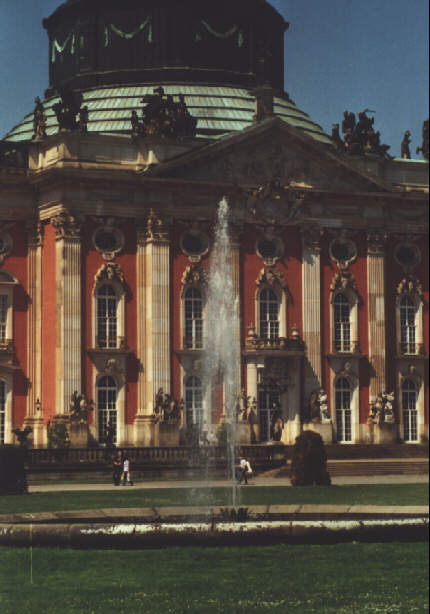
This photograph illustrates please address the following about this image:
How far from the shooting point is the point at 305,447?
1205cm

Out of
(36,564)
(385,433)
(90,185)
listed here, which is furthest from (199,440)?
(36,564)

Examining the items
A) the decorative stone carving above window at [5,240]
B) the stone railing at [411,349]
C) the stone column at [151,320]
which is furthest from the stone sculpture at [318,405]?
the decorative stone carving above window at [5,240]

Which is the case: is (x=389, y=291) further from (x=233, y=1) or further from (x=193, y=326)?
(x=233, y=1)

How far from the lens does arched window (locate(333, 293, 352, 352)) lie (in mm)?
15523

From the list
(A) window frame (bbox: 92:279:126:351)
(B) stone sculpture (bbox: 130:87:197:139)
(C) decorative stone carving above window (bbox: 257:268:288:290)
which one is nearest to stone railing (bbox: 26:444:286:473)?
(A) window frame (bbox: 92:279:126:351)

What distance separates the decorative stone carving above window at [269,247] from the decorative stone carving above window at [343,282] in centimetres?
83

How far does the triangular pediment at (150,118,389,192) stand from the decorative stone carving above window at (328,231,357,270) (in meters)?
1.10

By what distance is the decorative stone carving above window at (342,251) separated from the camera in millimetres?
15508

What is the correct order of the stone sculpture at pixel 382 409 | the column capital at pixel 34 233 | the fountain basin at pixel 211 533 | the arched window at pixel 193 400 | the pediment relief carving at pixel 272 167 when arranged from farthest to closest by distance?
the pediment relief carving at pixel 272 167 < the arched window at pixel 193 400 < the stone sculpture at pixel 382 409 < the column capital at pixel 34 233 < the fountain basin at pixel 211 533

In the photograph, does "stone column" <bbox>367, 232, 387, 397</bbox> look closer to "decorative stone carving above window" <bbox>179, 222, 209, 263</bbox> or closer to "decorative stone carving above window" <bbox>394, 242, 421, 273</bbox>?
"decorative stone carving above window" <bbox>394, 242, 421, 273</bbox>

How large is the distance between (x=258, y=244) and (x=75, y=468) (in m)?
4.32

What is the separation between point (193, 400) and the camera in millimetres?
15445

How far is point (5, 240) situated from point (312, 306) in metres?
Result: 6.78

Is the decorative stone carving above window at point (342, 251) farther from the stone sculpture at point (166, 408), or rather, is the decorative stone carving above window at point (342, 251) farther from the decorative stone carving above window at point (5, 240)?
the decorative stone carving above window at point (5, 240)
